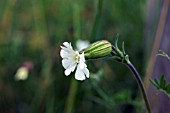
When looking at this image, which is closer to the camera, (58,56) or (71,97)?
(71,97)

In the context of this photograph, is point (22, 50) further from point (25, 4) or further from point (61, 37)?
point (25, 4)

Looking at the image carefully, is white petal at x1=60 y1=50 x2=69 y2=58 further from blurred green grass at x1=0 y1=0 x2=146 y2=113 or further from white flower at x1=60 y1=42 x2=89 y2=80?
blurred green grass at x1=0 y1=0 x2=146 y2=113

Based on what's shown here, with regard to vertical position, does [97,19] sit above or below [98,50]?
above

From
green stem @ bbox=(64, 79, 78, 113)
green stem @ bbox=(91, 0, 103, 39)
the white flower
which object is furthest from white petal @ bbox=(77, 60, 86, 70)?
green stem @ bbox=(64, 79, 78, 113)

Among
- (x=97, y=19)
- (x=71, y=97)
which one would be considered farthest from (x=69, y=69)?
(x=71, y=97)

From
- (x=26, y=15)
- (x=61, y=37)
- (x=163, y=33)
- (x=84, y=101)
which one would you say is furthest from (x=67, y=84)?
(x=26, y=15)

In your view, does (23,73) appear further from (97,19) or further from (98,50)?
(98,50)
